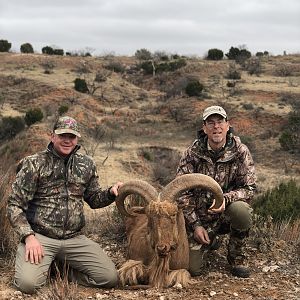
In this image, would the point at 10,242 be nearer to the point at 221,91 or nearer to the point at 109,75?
the point at 221,91

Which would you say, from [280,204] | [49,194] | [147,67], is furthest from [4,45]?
[49,194]

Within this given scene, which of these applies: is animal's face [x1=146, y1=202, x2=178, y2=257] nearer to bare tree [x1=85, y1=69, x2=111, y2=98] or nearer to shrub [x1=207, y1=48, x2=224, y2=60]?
bare tree [x1=85, y1=69, x2=111, y2=98]

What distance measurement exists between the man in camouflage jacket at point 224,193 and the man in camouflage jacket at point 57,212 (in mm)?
893

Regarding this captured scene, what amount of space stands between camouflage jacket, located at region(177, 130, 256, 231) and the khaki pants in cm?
A: 104

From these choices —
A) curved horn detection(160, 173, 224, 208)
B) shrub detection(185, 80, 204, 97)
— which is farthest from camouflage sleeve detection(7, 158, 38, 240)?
shrub detection(185, 80, 204, 97)

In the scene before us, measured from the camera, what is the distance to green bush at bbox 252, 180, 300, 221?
786 cm

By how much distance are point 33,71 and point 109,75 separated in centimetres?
515

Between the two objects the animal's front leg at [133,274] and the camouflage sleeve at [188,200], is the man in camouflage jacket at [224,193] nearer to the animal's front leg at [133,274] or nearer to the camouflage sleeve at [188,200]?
the camouflage sleeve at [188,200]

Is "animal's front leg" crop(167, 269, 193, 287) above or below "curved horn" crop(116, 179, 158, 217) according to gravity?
below

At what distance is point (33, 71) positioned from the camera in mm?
36500

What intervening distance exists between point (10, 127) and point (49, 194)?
14356 millimetres

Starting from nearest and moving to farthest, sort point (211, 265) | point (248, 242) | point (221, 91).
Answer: point (211, 265) < point (248, 242) < point (221, 91)

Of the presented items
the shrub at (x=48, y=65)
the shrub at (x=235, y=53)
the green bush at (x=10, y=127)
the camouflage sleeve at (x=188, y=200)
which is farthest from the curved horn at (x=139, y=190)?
the shrub at (x=235, y=53)

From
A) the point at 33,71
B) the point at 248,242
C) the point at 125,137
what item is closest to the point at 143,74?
the point at 33,71
